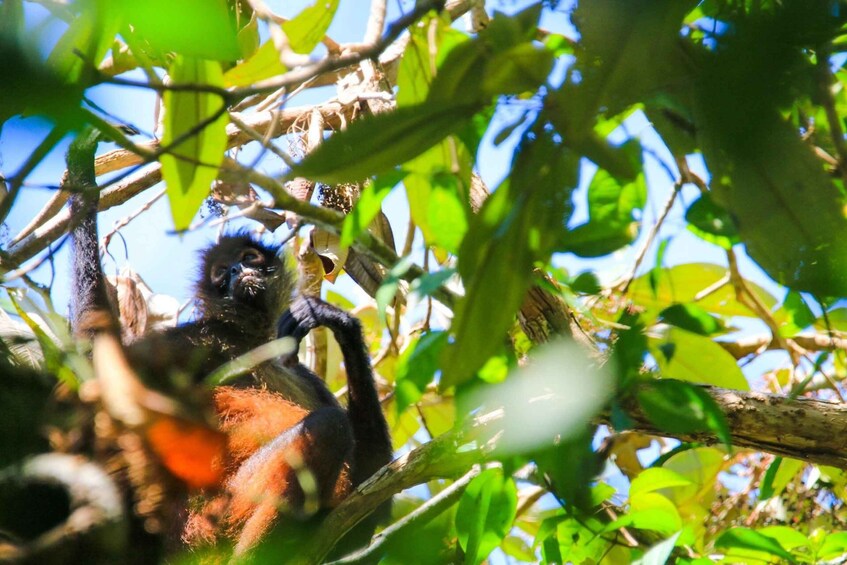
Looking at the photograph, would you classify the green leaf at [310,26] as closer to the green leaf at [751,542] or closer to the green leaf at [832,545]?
the green leaf at [751,542]

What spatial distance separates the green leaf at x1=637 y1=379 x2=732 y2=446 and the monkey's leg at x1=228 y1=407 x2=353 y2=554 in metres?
1.92

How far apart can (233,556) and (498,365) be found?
5.97ft

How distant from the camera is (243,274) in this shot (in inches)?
187

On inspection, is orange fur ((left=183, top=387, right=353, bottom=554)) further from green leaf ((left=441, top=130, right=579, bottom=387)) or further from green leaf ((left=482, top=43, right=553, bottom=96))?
green leaf ((left=482, top=43, right=553, bottom=96))

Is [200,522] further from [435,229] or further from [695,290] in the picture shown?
[695,290]

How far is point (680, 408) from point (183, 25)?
1.05 metres

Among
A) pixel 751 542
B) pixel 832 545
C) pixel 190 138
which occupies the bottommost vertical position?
pixel 832 545

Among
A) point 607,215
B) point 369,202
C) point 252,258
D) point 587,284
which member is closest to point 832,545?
point 587,284

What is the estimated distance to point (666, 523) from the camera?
2.49 metres

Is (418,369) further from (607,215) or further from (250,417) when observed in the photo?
(250,417)

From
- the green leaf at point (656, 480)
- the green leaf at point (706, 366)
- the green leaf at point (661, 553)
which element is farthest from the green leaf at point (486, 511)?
the green leaf at point (706, 366)

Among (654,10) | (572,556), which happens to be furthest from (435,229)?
(572,556)

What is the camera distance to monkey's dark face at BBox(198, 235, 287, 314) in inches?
185

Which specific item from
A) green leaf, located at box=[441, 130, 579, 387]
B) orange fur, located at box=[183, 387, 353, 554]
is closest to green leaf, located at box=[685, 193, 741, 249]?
green leaf, located at box=[441, 130, 579, 387]
